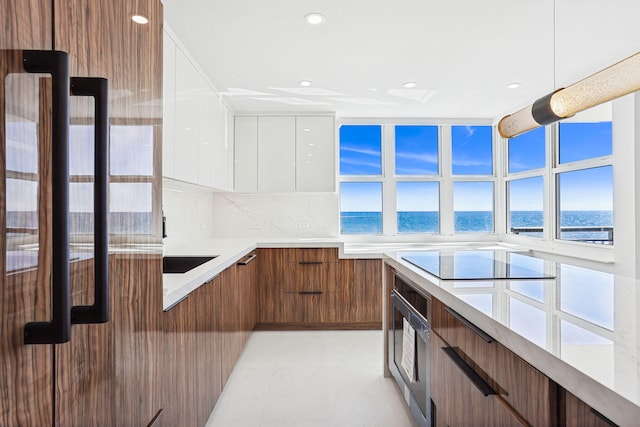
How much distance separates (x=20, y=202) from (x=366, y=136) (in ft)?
13.9

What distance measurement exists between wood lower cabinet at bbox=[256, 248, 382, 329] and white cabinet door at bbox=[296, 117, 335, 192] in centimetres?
84

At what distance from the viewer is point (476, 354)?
3.81 feet

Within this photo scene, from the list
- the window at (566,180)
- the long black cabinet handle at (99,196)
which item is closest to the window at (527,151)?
the window at (566,180)

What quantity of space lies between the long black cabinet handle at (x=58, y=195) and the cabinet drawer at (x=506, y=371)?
0.94 m

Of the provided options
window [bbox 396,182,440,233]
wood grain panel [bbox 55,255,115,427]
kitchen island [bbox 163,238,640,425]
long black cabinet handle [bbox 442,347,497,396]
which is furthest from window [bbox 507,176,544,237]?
wood grain panel [bbox 55,255,115,427]

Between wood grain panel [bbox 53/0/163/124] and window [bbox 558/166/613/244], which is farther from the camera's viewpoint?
window [bbox 558/166/613/244]

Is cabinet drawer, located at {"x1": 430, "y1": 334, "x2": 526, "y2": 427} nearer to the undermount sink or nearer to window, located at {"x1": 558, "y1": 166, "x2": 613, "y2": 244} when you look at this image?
the undermount sink

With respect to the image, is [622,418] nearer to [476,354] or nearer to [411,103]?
[476,354]

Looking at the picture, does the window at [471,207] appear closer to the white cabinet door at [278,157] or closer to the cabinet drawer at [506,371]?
the white cabinet door at [278,157]

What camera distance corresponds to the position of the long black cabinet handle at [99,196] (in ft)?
1.91

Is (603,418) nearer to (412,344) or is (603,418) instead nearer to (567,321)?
(567,321)

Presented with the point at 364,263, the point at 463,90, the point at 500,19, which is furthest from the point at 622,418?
the point at 463,90

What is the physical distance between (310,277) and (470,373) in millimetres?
2499

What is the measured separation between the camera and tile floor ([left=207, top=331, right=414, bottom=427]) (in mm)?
2033
